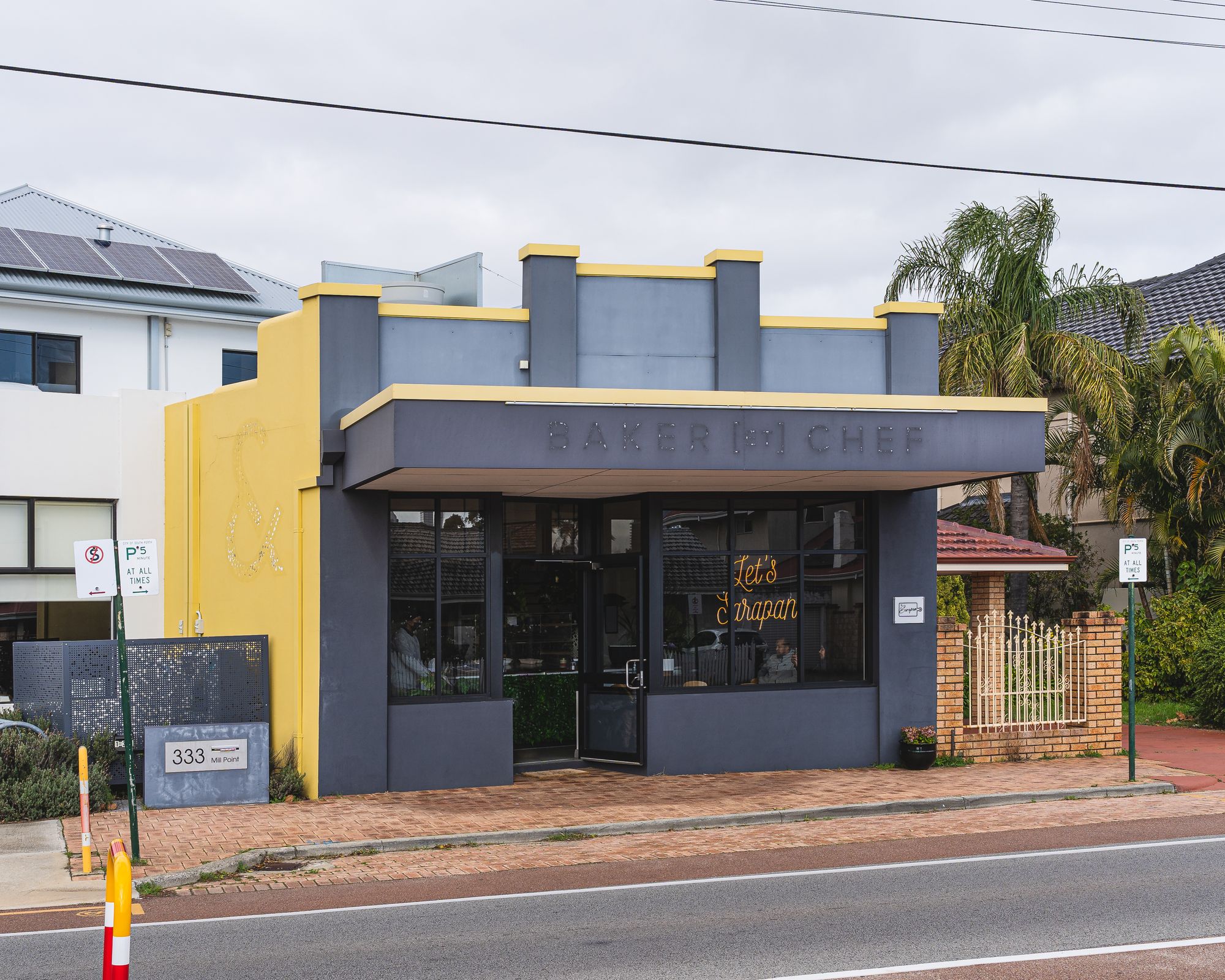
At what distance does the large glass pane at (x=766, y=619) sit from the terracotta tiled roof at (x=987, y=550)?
3429 millimetres

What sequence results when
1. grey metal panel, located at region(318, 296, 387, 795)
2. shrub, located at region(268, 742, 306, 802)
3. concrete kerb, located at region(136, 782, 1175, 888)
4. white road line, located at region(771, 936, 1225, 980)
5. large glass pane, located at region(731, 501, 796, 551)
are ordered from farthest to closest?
1. large glass pane, located at region(731, 501, 796, 551)
2. grey metal panel, located at region(318, 296, 387, 795)
3. shrub, located at region(268, 742, 306, 802)
4. concrete kerb, located at region(136, 782, 1175, 888)
5. white road line, located at region(771, 936, 1225, 980)

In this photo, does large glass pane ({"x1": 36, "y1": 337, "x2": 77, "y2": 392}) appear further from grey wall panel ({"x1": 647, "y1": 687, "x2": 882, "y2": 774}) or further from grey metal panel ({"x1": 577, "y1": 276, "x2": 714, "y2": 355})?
grey wall panel ({"x1": 647, "y1": 687, "x2": 882, "y2": 774})

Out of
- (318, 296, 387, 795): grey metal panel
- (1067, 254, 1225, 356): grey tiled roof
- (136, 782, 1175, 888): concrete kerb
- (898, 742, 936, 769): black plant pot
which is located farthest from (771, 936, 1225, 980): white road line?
(1067, 254, 1225, 356): grey tiled roof

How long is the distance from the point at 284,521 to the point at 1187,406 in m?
15.9

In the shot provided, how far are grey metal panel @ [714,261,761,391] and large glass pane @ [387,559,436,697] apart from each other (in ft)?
13.0

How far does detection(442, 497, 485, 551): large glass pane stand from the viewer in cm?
1459

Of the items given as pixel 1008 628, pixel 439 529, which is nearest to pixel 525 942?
pixel 439 529

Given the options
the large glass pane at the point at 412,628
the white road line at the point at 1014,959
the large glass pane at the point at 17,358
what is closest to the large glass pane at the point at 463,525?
the large glass pane at the point at 412,628

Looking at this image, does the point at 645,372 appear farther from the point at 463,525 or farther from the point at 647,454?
the point at 463,525

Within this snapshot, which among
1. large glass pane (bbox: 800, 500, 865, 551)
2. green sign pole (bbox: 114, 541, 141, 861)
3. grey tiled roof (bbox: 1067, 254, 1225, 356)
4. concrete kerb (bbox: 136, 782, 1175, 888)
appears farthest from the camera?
grey tiled roof (bbox: 1067, 254, 1225, 356)

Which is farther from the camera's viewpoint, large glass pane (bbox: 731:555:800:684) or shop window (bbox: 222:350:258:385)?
shop window (bbox: 222:350:258:385)

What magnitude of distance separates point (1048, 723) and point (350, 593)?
344 inches

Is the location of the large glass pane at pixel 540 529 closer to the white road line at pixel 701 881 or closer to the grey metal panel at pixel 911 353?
the grey metal panel at pixel 911 353

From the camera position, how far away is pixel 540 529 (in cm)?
1575
